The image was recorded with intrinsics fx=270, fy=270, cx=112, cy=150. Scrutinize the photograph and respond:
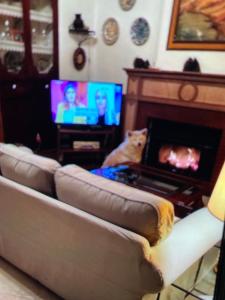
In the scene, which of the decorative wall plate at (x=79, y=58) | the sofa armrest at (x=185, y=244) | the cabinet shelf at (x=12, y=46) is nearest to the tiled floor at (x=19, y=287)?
the sofa armrest at (x=185, y=244)

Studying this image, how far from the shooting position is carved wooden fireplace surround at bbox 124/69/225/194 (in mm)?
3121

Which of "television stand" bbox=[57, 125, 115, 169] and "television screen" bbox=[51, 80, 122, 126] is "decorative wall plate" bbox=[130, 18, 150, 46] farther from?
"television stand" bbox=[57, 125, 115, 169]

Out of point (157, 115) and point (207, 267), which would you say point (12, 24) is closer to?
point (157, 115)

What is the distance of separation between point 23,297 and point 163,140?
2.58 m

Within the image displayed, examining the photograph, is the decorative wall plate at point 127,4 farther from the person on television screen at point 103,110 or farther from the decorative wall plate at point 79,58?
the person on television screen at point 103,110

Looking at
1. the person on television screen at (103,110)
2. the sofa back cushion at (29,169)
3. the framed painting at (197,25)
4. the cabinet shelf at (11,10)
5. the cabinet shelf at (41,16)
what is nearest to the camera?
the sofa back cushion at (29,169)

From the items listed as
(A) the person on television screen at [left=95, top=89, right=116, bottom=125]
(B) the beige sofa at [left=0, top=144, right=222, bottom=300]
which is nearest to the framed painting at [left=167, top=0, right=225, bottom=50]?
(A) the person on television screen at [left=95, top=89, right=116, bottom=125]

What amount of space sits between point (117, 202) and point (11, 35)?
2.98 m

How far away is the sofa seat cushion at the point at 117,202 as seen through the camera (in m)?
1.13

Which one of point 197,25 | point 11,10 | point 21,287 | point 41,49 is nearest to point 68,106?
point 41,49

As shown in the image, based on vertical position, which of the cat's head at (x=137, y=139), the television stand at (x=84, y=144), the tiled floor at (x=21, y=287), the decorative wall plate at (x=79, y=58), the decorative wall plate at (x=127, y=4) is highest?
the decorative wall plate at (x=127, y=4)

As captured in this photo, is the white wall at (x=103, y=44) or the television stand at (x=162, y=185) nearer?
the television stand at (x=162, y=185)

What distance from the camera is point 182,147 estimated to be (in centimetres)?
353

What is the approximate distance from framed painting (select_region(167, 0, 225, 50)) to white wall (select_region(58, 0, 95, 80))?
4.66 feet
